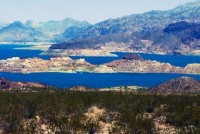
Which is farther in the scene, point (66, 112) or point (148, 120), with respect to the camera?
point (66, 112)

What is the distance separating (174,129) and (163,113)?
13.4 meters

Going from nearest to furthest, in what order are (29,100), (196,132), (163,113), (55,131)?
(196,132) → (55,131) → (163,113) → (29,100)

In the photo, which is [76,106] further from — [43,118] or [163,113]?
[163,113]

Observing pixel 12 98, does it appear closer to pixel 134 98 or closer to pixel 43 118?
pixel 43 118

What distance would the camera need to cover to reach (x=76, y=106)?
13600 centimetres

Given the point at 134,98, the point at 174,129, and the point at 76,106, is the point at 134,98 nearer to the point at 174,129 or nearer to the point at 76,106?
the point at 76,106

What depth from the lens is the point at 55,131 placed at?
370ft

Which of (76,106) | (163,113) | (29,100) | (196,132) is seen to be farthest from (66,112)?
(196,132)

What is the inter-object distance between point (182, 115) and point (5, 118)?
42155mm

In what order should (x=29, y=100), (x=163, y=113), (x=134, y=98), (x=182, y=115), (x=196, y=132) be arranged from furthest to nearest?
(x=134, y=98) < (x=29, y=100) < (x=163, y=113) < (x=182, y=115) < (x=196, y=132)

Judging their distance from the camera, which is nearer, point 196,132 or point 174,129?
point 196,132

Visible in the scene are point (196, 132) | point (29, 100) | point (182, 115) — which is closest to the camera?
point (196, 132)

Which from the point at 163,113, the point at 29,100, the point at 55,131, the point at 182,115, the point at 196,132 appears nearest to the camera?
the point at 196,132

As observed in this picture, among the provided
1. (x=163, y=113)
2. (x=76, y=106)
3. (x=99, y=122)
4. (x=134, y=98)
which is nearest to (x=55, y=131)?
(x=99, y=122)
